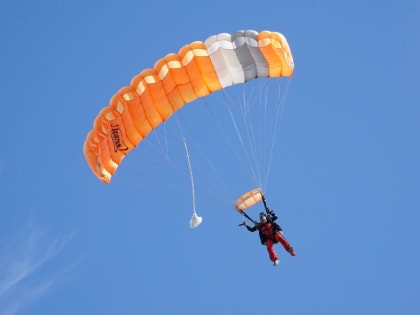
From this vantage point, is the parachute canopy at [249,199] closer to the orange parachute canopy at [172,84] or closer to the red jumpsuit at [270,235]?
the red jumpsuit at [270,235]

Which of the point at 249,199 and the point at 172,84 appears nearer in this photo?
the point at 172,84

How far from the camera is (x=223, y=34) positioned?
883 inches

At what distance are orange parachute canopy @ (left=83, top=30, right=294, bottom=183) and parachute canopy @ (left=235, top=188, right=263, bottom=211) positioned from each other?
2.72 meters

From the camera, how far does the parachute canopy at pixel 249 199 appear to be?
22.7 meters

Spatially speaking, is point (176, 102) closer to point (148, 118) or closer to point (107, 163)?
point (148, 118)

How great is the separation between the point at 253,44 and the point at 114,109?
3.69 metres

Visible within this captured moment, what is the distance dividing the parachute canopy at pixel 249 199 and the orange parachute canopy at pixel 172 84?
272 cm

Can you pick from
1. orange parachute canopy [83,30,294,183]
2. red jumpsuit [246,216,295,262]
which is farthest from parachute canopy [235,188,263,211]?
orange parachute canopy [83,30,294,183]

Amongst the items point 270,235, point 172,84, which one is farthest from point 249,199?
point 172,84

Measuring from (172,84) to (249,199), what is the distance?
11.2ft

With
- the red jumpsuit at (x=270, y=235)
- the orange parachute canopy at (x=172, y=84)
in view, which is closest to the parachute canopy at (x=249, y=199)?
the red jumpsuit at (x=270, y=235)

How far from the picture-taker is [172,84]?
21938 millimetres

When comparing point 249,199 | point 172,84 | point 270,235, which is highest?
point 172,84

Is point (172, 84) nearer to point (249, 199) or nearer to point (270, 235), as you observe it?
point (249, 199)
